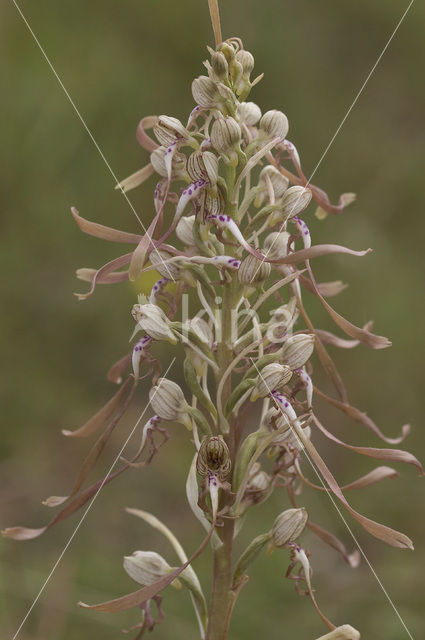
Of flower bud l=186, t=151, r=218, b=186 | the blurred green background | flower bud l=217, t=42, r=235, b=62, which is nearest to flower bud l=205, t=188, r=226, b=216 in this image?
flower bud l=186, t=151, r=218, b=186

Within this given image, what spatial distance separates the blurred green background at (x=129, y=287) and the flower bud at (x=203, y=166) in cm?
152

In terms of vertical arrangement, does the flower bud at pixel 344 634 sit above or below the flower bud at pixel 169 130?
below

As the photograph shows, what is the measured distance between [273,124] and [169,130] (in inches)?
7.9

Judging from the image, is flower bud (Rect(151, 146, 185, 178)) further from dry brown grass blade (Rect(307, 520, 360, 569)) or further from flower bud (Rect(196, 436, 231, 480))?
dry brown grass blade (Rect(307, 520, 360, 569))

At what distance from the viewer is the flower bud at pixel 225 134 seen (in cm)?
133

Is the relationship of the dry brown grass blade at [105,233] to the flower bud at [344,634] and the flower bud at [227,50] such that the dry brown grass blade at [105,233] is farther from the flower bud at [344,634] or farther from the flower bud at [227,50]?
the flower bud at [344,634]

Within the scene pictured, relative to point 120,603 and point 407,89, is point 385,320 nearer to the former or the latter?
point 407,89

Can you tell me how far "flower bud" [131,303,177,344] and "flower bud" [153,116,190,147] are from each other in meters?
0.32

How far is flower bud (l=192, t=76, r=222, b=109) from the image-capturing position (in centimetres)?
138

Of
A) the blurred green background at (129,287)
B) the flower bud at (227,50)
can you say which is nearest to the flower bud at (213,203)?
the flower bud at (227,50)

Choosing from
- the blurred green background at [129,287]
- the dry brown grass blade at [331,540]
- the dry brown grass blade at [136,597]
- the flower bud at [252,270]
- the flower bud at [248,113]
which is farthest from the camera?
the blurred green background at [129,287]

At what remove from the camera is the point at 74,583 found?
8.21 ft

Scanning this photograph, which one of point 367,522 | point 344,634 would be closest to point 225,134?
point 367,522

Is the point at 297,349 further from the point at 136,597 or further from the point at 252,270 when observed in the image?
the point at 136,597
